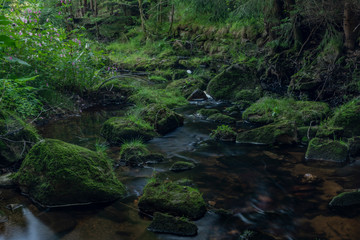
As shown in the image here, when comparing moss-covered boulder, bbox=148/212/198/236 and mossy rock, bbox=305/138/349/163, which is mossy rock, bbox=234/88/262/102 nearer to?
mossy rock, bbox=305/138/349/163

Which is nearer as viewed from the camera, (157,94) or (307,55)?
(307,55)

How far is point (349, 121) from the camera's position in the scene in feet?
19.5

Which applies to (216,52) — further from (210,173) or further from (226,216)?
(226,216)

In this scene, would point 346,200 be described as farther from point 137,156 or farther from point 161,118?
point 161,118

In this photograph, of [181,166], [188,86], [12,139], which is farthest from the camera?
[188,86]

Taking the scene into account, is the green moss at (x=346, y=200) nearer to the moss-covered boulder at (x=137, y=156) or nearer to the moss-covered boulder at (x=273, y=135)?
the moss-covered boulder at (x=273, y=135)

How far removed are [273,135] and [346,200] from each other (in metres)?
2.42

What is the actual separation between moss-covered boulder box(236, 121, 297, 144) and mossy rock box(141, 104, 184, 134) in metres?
1.62

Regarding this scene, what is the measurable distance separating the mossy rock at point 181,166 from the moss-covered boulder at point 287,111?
10.1 ft

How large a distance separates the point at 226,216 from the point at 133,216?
1076 millimetres

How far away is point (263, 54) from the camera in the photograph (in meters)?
10.9

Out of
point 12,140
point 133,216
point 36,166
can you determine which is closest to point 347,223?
point 133,216

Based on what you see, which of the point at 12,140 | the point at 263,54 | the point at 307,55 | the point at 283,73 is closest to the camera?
the point at 12,140

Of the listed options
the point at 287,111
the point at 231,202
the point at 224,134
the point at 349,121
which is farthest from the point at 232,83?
the point at 231,202
